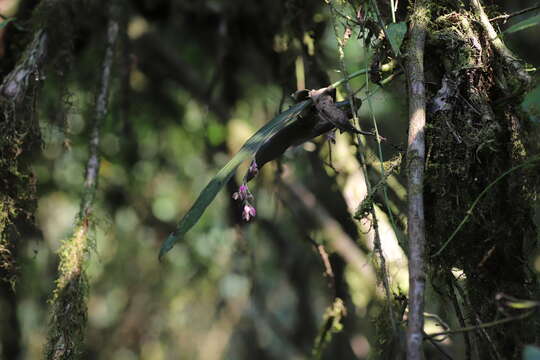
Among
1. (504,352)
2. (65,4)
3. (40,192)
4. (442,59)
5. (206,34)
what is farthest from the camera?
Answer: (40,192)

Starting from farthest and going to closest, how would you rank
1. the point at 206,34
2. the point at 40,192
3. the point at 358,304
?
the point at 40,192 < the point at 206,34 < the point at 358,304

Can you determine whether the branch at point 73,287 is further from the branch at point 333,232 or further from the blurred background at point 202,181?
the branch at point 333,232

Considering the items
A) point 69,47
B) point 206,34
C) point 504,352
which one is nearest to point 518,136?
point 504,352

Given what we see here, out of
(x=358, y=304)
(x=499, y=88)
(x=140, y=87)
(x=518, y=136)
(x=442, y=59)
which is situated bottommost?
(x=358, y=304)

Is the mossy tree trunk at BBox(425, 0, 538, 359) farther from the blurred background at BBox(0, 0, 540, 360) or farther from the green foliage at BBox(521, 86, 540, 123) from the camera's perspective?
the blurred background at BBox(0, 0, 540, 360)

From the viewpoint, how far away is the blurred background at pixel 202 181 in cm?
176

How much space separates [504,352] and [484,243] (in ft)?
0.65

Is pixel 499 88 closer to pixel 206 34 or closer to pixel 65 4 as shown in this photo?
pixel 65 4

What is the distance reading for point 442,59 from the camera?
108 cm

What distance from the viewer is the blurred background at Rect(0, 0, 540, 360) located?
1.76 meters

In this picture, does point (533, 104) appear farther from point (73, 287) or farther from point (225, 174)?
point (73, 287)

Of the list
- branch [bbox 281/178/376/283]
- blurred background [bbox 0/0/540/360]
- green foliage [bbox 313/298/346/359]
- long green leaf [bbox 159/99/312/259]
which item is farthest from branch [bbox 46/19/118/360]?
branch [bbox 281/178/376/283]

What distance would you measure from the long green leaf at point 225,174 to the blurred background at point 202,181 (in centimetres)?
24

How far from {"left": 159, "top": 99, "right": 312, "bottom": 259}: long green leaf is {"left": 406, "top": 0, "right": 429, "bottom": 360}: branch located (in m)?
0.21
